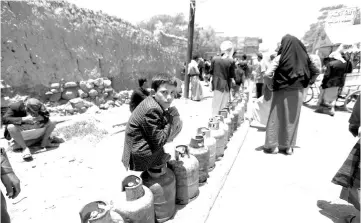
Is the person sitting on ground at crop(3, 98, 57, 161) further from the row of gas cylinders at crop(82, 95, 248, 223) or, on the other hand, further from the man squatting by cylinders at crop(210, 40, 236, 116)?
the man squatting by cylinders at crop(210, 40, 236, 116)

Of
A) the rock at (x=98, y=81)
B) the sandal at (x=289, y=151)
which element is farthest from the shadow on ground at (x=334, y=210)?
the rock at (x=98, y=81)

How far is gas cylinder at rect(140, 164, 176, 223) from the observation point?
1.90 m

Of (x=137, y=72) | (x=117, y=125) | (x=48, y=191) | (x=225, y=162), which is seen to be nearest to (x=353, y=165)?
(x=225, y=162)

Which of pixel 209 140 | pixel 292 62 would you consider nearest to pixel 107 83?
pixel 209 140

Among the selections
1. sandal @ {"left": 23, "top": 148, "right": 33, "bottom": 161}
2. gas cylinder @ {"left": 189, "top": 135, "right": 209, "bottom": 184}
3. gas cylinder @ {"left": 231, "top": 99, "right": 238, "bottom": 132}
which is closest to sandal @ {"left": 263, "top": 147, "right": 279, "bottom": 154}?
gas cylinder @ {"left": 231, "top": 99, "right": 238, "bottom": 132}

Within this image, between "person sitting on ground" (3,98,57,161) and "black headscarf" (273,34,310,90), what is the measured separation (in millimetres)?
4076

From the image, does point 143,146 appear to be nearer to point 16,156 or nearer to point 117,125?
point 16,156

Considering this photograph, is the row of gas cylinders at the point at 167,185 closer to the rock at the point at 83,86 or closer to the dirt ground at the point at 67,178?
the dirt ground at the point at 67,178

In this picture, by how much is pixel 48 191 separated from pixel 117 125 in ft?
9.01

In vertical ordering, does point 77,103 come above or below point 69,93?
below

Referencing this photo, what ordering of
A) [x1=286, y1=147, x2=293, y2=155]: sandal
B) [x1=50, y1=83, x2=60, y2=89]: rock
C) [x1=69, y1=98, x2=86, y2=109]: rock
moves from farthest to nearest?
1. [x1=69, y1=98, x2=86, y2=109]: rock
2. [x1=50, y1=83, x2=60, y2=89]: rock
3. [x1=286, y1=147, x2=293, y2=155]: sandal

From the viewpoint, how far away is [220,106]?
5406 mm

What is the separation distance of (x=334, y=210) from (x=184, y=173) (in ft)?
5.29

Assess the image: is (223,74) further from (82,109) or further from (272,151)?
(82,109)
